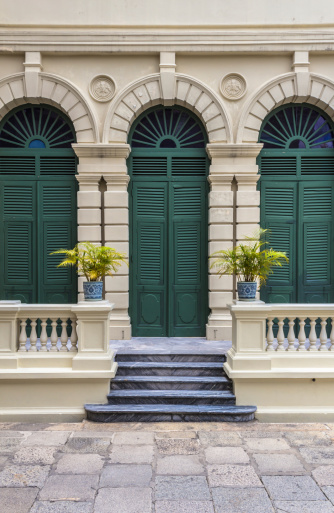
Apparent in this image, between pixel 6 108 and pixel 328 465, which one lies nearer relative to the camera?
pixel 328 465

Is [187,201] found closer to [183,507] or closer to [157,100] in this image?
[157,100]

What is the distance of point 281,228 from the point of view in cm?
1025

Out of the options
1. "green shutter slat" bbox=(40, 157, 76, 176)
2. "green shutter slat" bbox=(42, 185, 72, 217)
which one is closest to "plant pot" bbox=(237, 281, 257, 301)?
"green shutter slat" bbox=(42, 185, 72, 217)

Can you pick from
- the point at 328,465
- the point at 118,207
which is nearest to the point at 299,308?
the point at 328,465

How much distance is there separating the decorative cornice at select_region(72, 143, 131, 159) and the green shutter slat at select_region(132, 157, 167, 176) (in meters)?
0.47

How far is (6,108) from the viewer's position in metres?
10.1

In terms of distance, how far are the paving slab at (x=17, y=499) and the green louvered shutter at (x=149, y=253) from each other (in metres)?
5.46

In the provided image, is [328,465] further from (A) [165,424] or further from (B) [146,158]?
(B) [146,158]

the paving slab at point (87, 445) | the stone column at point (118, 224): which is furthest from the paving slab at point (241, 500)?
the stone column at point (118, 224)

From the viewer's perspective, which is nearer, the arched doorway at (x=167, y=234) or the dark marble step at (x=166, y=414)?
the dark marble step at (x=166, y=414)

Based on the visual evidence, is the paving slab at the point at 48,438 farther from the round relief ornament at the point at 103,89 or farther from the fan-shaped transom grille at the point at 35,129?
the round relief ornament at the point at 103,89

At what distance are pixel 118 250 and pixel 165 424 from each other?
14.0ft

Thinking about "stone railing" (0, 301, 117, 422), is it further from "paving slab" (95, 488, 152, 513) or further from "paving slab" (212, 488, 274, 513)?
"paving slab" (212, 488, 274, 513)

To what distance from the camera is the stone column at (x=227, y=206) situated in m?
9.88
